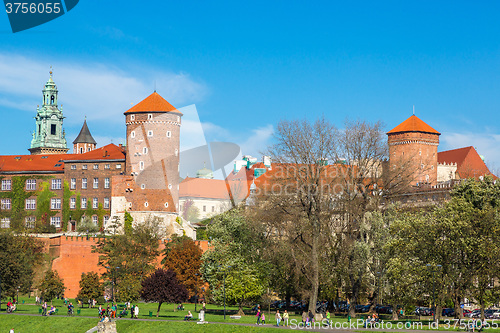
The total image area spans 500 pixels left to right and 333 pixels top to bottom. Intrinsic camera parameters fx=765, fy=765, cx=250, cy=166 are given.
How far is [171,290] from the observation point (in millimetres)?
55500

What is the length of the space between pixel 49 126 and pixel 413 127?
66576mm

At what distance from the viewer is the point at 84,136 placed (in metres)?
122

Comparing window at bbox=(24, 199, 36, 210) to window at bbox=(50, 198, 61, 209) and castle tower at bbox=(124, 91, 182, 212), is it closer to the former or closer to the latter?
window at bbox=(50, 198, 61, 209)

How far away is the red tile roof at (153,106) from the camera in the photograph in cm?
9244

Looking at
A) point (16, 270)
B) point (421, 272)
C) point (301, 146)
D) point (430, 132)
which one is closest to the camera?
point (421, 272)

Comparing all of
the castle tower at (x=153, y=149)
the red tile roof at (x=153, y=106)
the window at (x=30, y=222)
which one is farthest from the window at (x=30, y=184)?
the red tile roof at (x=153, y=106)

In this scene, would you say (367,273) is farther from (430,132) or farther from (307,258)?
(430,132)

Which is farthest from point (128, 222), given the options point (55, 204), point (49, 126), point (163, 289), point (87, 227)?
point (49, 126)

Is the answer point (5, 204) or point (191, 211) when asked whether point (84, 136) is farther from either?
point (5, 204)

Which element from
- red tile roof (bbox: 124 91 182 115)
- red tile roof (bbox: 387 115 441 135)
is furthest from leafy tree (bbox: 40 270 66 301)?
red tile roof (bbox: 387 115 441 135)

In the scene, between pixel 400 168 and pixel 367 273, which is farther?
pixel 400 168

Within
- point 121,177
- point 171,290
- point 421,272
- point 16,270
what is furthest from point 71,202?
point 421,272

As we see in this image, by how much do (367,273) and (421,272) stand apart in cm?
829

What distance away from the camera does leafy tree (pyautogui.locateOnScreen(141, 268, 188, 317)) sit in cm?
5516
